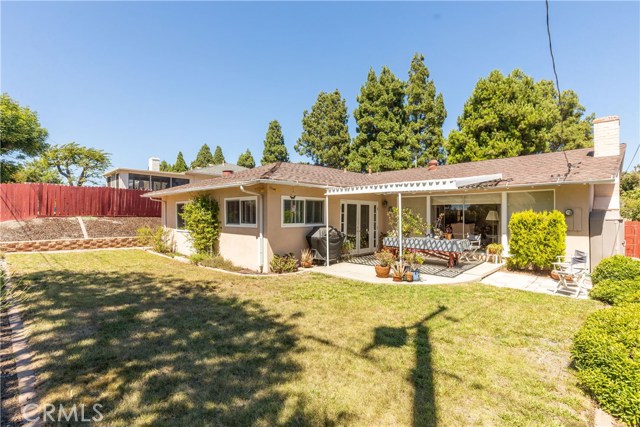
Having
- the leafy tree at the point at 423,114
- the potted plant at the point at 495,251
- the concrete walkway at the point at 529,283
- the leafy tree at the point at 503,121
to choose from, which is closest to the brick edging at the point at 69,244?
the concrete walkway at the point at 529,283

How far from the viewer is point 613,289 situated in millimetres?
6676

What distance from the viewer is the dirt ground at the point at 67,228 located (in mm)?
14883

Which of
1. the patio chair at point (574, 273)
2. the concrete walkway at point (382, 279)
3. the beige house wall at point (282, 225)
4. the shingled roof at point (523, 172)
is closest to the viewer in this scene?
the patio chair at point (574, 273)

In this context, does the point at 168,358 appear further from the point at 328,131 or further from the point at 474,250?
the point at 328,131

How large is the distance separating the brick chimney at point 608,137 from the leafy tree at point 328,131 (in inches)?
914

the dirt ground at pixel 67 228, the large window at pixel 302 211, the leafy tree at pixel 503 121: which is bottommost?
the dirt ground at pixel 67 228

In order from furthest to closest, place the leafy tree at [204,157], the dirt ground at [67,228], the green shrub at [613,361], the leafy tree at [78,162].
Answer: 1. the leafy tree at [204,157]
2. the leafy tree at [78,162]
3. the dirt ground at [67,228]
4. the green shrub at [613,361]

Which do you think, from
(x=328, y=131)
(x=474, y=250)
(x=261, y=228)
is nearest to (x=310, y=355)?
(x=261, y=228)

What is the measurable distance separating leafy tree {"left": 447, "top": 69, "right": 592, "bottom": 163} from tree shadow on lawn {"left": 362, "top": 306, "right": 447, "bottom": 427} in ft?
69.2

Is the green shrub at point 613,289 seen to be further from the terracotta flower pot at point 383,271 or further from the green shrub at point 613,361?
the terracotta flower pot at point 383,271

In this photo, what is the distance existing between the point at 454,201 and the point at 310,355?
10.6 meters

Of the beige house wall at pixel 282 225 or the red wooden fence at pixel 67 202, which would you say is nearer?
the beige house wall at pixel 282 225

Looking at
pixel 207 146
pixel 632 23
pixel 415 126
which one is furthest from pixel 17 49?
A: pixel 207 146

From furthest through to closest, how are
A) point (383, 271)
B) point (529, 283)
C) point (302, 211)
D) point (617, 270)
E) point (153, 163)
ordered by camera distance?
1. point (153, 163)
2. point (302, 211)
3. point (383, 271)
4. point (529, 283)
5. point (617, 270)
